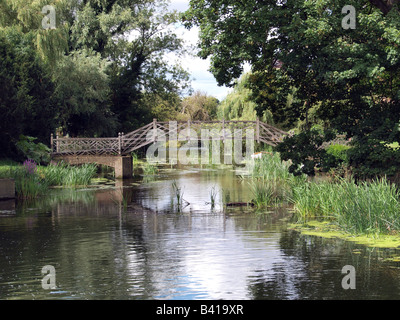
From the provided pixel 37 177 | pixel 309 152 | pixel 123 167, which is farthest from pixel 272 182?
pixel 123 167

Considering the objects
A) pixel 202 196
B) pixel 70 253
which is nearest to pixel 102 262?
pixel 70 253

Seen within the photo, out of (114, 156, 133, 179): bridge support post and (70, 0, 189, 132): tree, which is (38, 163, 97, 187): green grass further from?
(70, 0, 189, 132): tree

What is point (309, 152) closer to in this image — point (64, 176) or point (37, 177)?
point (37, 177)

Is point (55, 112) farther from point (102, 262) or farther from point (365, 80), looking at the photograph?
point (102, 262)

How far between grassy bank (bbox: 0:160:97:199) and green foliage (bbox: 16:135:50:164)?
2.09 m

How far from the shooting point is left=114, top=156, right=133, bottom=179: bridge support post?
33.8m

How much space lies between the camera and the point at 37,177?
23.7 meters

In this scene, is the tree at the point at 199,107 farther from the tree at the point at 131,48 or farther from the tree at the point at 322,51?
the tree at the point at 322,51

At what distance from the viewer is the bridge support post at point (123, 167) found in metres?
33.8

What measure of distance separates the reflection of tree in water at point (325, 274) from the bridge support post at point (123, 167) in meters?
22.5

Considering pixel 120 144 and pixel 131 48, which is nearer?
pixel 120 144

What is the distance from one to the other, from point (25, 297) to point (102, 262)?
2.34 meters

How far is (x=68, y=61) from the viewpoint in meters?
37.7

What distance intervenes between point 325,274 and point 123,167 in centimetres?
2535
